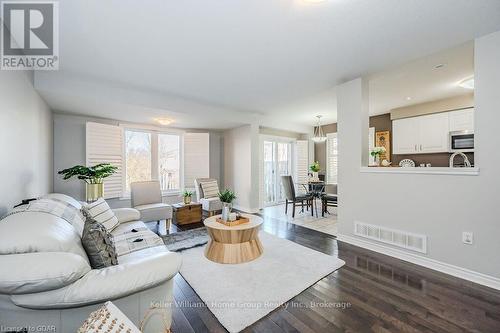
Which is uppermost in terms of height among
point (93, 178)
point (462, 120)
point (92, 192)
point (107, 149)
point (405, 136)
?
point (462, 120)

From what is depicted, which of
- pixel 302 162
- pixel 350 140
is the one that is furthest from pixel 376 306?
pixel 302 162

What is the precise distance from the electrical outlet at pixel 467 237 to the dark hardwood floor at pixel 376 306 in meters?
0.42

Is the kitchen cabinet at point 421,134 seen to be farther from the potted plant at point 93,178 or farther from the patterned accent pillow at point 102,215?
the potted plant at point 93,178

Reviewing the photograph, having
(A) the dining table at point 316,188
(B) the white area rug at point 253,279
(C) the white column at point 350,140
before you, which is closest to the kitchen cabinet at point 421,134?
(A) the dining table at point 316,188

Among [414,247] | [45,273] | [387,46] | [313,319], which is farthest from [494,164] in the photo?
[45,273]

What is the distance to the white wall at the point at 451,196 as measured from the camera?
7.04 feet

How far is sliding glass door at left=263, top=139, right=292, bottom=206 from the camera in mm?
6578

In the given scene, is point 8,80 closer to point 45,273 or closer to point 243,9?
point 45,273

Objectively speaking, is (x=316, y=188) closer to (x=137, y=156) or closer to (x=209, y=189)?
(x=209, y=189)

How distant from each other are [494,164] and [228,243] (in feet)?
9.86

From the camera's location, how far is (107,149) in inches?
175

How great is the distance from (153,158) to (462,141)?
6.81 meters

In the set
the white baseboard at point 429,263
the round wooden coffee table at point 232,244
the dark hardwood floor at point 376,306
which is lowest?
the dark hardwood floor at point 376,306

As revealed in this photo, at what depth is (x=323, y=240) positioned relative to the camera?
3434 millimetres
